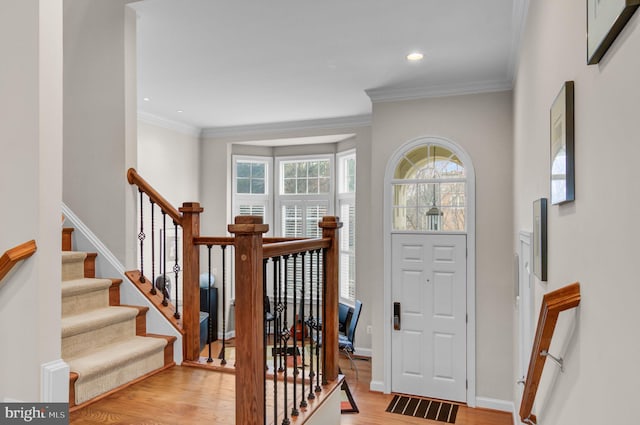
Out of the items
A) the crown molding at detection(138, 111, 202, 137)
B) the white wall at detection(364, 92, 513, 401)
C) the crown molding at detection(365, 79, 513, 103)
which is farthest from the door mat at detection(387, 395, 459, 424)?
the crown molding at detection(138, 111, 202, 137)

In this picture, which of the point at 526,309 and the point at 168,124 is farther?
the point at 168,124

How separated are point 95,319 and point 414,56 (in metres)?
3.12

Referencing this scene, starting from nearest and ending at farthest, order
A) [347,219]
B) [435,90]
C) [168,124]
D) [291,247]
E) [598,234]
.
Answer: [598,234]
[291,247]
[435,90]
[168,124]
[347,219]

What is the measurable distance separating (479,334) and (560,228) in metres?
3.14

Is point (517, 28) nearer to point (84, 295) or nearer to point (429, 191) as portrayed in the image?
point (429, 191)

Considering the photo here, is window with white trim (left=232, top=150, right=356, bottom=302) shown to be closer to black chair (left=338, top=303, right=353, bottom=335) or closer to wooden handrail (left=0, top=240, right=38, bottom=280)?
black chair (left=338, top=303, right=353, bottom=335)

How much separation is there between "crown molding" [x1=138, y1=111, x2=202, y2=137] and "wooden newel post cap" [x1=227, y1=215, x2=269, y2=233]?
4498 mm

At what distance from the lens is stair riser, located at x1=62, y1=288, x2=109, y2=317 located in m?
2.73

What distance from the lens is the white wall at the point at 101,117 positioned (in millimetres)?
3141

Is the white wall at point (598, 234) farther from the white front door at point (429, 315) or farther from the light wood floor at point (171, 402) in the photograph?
the white front door at point (429, 315)

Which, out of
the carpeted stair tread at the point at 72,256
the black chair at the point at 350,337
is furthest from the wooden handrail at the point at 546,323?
the black chair at the point at 350,337

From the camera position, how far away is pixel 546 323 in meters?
1.32

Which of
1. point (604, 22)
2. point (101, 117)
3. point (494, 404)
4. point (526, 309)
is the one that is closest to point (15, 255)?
point (101, 117)

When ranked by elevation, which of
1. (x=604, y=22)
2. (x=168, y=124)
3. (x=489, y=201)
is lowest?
(x=489, y=201)
